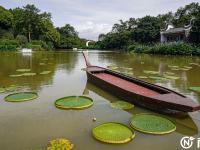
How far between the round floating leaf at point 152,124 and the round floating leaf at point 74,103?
4.90 feet

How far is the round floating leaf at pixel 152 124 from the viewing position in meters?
4.14

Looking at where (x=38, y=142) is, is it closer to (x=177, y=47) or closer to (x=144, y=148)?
(x=144, y=148)

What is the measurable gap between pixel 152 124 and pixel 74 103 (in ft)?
7.05

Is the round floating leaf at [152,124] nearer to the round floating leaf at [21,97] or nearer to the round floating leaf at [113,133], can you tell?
the round floating leaf at [113,133]

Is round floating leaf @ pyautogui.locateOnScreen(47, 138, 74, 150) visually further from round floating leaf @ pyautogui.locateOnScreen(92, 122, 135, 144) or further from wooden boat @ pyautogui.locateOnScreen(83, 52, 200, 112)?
wooden boat @ pyautogui.locateOnScreen(83, 52, 200, 112)

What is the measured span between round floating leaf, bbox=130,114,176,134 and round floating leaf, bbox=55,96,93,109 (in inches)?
58.8

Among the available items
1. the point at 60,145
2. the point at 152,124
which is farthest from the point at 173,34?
the point at 60,145

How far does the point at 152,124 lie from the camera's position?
172 inches

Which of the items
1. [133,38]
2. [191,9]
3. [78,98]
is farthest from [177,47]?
[78,98]

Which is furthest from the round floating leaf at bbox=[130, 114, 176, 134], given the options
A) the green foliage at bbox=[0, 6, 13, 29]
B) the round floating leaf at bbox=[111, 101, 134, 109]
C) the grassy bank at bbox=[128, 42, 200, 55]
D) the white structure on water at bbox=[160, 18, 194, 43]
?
the green foliage at bbox=[0, 6, 13, 29]

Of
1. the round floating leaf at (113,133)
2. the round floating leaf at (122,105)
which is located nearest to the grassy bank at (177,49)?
the round floating leaf at (122,105)

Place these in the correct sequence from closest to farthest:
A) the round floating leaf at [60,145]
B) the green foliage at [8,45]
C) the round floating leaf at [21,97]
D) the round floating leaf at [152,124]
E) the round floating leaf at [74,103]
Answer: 1. the round floating leaf at [60,145]
2. the round floating leaf at [152,124]
3. the round floating leaf at [74,103]
4. the round floating leaf at [21,97]
5. the green foliage at [8,45]

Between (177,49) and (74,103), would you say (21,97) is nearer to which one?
(74,103)

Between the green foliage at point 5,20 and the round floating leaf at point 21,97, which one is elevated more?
the green foliage at point 5,20
